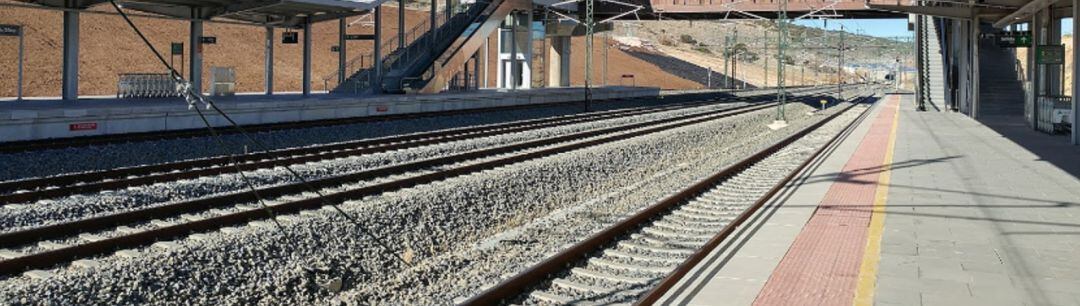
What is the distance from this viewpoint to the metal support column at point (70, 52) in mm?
25562

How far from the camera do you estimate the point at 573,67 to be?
328 feet

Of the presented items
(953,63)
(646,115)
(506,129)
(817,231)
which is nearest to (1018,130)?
(646,115)

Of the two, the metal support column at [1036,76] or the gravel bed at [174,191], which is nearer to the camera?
the gravel bed at [174,191]

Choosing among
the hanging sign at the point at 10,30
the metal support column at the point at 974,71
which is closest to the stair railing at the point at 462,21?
the hanging sign at the point at 10,30

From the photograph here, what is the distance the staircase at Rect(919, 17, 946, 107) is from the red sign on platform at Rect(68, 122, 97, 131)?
4036 cm

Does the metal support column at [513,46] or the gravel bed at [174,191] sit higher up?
the metal support column at [513,46]

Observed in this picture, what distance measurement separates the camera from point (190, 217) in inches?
468

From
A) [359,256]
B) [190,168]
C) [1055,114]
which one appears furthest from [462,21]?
[359,256]

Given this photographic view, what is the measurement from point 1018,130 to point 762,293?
27.3 m

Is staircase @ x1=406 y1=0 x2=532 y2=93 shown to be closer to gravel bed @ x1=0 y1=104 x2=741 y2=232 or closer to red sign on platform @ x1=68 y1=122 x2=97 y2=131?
red sign on platform @ x1=68 y1=122 x2=97 y2=131

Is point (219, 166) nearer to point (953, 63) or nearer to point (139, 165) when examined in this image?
point (139, 165)

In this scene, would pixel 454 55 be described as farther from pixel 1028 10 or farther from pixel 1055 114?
pixel 1055 114

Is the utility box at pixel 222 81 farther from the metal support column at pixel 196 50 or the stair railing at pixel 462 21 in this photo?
the stair railing at pixel 462 21

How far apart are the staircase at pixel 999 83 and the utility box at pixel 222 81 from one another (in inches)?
1186
